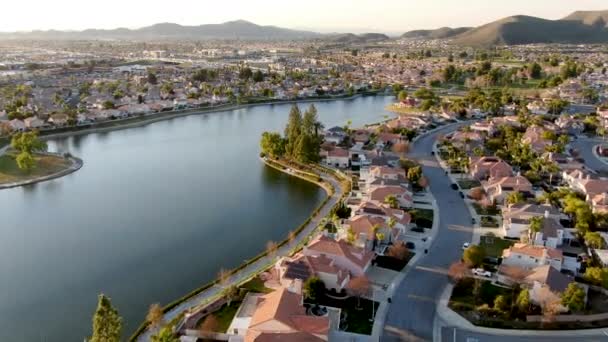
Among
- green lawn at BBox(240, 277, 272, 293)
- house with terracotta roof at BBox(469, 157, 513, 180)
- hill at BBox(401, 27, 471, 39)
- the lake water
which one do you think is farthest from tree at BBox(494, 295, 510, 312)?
hill at BBox(401, 27, 471, 39)

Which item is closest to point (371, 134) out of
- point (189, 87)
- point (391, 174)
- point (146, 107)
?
point (391, 174)

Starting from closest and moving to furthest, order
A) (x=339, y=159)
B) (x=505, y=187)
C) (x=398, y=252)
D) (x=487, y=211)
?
1. (x=398, y=252)
2. (x=487, y=211)
3. (x=505, y=187)
4. (x=339, y=159)

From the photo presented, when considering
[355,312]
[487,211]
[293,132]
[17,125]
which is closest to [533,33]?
[293,132]

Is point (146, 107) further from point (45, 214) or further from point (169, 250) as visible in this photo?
point (169, 250)

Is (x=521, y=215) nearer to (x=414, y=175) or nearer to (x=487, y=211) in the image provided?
(x=487, y=211)

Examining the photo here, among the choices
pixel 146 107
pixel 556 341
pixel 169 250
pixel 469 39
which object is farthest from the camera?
pixel 469 39

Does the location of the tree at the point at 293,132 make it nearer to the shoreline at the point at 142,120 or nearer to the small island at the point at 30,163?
the small island at the point at 30,163

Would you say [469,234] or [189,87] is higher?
[189,87]
